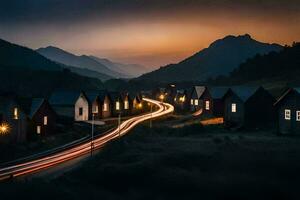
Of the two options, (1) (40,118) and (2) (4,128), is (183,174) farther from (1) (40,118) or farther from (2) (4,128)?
(1) (40,118)

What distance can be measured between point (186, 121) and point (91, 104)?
20.3 metres

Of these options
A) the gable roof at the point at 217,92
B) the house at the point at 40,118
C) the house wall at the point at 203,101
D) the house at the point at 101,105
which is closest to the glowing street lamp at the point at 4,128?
the house at the point at 40,118

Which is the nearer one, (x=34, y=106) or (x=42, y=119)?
(x=34, y=106)

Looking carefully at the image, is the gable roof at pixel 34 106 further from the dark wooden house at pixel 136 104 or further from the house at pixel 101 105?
the dark wooden house at pixel 136 104

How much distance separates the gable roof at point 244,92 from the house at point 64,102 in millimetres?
32308

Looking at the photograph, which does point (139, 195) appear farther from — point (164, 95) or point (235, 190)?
point (164, 95)

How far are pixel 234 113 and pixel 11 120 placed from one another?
3611cm

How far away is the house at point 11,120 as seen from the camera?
64.5 meters

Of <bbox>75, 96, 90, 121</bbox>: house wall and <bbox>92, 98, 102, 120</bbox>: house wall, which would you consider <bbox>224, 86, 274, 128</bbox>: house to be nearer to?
<bbox>75, 96, 90, 121</bbox>: house wall

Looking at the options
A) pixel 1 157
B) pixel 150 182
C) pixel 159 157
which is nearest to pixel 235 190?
pixel 150 182

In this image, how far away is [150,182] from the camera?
135ft

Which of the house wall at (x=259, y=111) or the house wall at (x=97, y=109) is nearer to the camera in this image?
the house wall at (x=259, y=111)

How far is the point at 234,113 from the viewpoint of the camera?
7475cm

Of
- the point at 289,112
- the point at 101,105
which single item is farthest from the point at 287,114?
the point at 101,105
